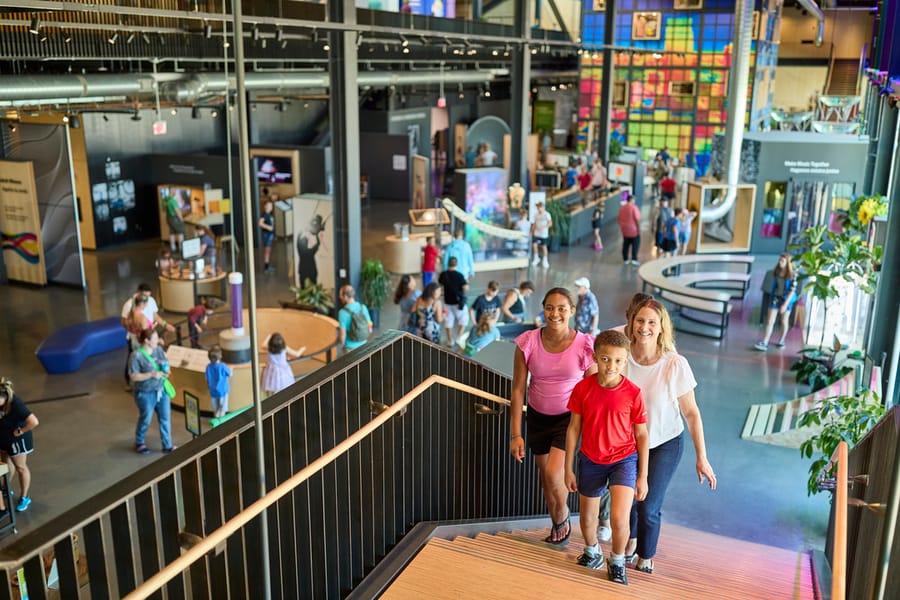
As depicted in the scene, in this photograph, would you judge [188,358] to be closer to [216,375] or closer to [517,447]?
[216,375]

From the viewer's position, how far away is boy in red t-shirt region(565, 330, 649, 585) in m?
3.97

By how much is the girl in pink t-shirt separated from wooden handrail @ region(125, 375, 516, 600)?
Answer: 0.45m

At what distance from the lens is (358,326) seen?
33.2 ft

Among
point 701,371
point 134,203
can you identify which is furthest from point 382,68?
point 701,371

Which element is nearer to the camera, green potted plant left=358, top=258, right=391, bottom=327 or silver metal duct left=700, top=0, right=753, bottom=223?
green potted plant left=358, top=258, right=391, bottom=327

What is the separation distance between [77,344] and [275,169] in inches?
392

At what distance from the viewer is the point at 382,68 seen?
22781 millimetres

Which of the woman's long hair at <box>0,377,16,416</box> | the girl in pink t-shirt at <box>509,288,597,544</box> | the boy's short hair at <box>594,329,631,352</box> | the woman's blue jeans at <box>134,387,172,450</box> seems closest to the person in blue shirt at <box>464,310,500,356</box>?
the woman's blue jeans at <box>134,387,172,450</box>

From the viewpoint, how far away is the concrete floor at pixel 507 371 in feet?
25.7

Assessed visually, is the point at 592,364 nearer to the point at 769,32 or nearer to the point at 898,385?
the point at 898,385

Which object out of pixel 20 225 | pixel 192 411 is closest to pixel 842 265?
pixel 192 411

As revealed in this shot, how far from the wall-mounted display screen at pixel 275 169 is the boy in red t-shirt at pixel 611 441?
56.6 feet

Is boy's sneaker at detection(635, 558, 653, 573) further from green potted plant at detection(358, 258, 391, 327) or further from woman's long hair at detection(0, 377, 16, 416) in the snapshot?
green potted plant at detection(358, 258, 391, 327)

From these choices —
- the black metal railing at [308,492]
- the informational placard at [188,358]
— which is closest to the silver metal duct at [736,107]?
the informational placard at [188,358]
